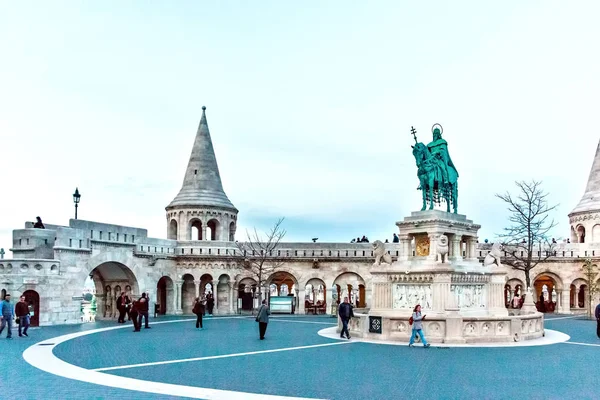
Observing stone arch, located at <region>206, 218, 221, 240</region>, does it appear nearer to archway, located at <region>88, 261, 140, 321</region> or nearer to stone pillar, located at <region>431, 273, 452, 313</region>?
archway, located at <region>88, 261, 140, 321</region>

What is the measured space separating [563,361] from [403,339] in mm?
4686

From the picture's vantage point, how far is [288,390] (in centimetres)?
980

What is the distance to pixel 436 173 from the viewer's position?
19.8 metres

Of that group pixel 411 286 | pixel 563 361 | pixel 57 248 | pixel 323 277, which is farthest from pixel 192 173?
pixel 563 361

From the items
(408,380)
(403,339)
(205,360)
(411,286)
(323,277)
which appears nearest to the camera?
(408,380)

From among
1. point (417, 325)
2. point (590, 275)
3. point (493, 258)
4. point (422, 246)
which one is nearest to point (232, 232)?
point (422, 246)

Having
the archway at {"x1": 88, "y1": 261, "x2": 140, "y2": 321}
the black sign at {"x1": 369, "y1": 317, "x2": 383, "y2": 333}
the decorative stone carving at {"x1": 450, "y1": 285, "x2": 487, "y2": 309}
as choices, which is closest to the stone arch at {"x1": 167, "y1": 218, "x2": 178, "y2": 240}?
the archway at {"x1": 88, "y1": 261, "x2": 140, "y2": 321}

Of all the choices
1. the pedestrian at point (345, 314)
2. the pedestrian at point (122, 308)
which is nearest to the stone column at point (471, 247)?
the pedestrian at point (345, 314)

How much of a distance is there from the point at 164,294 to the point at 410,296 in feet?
56.1

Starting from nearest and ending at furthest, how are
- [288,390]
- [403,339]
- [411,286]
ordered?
[288,390] → [403,339] → [411,286]

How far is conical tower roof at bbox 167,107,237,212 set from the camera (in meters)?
33.7

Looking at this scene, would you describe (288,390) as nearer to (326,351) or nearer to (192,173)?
(326,351)

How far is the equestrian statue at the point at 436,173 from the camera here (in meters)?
19.8

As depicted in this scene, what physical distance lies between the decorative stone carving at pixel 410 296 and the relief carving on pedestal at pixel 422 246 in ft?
4.79
